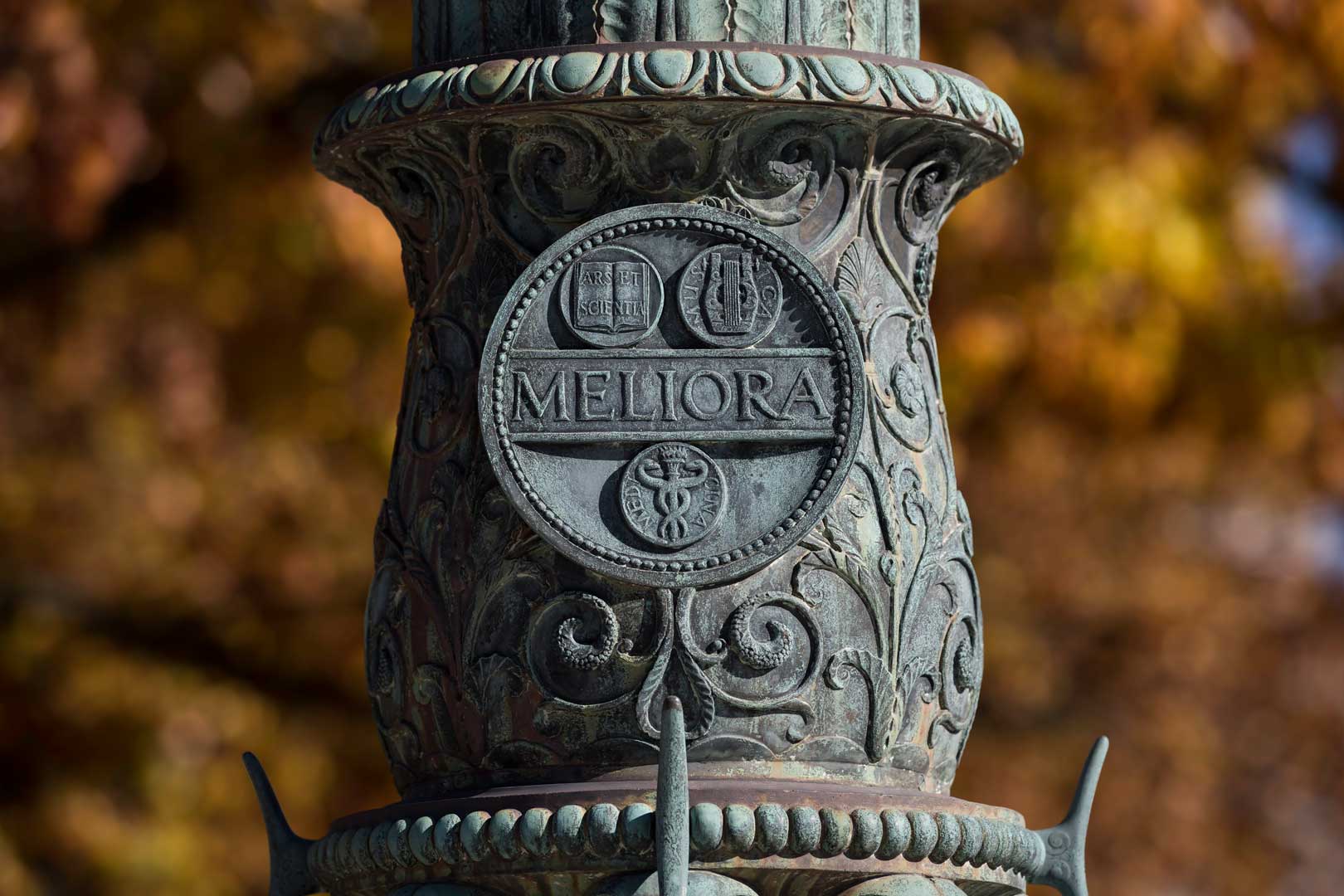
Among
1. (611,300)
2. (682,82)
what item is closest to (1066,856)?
(611,300)

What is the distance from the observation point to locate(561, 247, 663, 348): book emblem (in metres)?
4.05

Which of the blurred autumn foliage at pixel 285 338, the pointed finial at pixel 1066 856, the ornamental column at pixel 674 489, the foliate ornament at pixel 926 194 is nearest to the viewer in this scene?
the ornamental column at pixel 674 489

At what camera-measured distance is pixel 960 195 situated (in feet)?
15.0

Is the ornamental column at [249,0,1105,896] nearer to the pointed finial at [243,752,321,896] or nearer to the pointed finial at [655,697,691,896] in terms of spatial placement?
the pointed finial at [655,697,691,896]

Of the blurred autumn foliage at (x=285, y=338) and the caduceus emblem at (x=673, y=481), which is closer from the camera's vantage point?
the caduceus emblem at (x=673, y=481)

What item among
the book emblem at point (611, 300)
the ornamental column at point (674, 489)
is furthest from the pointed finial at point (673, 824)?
the book emblem at point (611, 300)

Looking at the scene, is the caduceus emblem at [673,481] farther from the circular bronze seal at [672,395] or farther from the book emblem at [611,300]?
the book emblem at [611,300]

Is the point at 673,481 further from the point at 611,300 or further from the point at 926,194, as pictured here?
the point at 926,194

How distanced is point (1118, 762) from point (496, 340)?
29.3 ft

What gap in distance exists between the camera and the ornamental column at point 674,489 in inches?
Answer: 156

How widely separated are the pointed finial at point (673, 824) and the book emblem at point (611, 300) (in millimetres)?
661

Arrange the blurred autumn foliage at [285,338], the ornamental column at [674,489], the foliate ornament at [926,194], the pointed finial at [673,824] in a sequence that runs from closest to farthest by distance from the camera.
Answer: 1. the pointed finial at [673,824]
2. the ornamental column at [674,489]
3. the foliate ornament at [926,194]
4. the blurred autumn foliage at [285,338]

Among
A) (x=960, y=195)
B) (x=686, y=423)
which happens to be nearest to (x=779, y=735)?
(x=686, y=423)

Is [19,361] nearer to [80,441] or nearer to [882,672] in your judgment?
[80,441]
